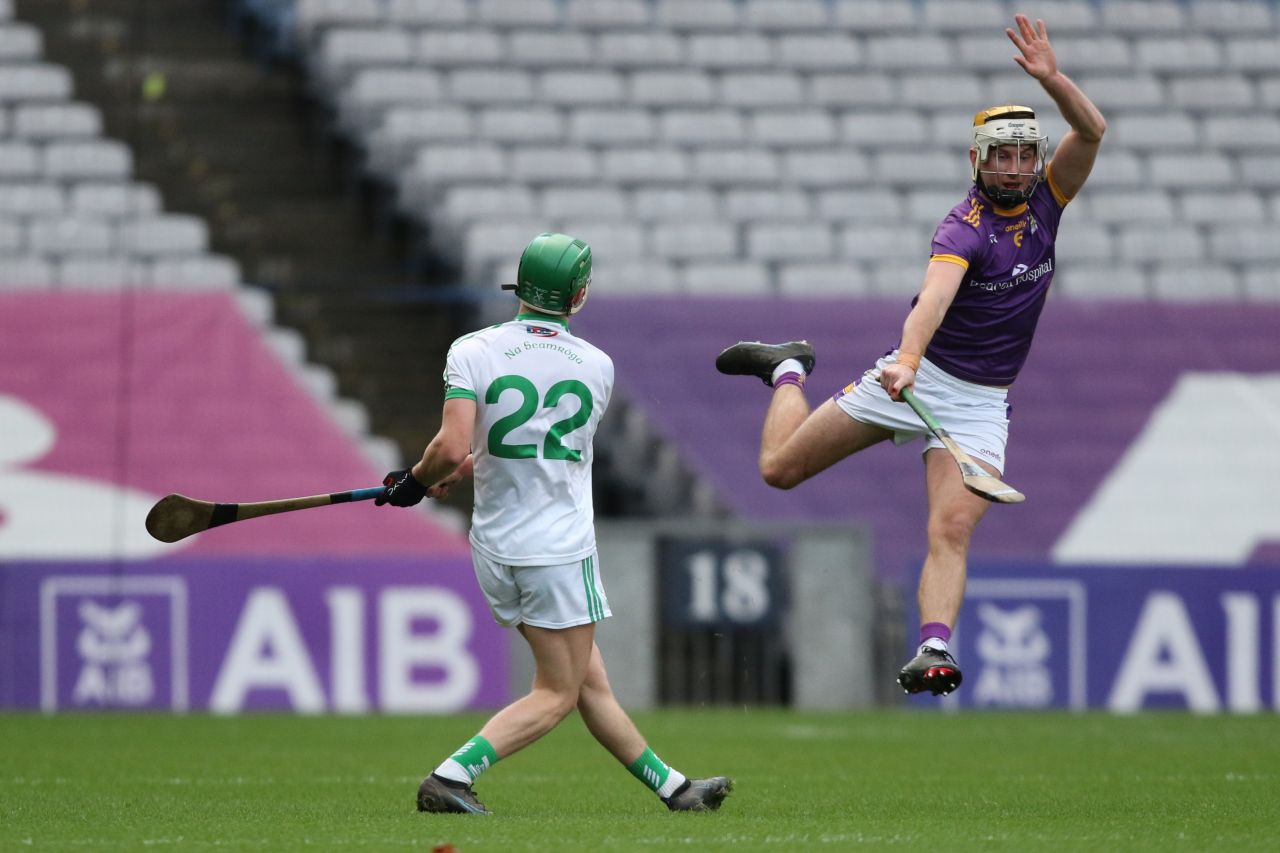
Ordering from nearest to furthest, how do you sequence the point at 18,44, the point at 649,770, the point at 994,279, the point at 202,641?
the point at 649,770 < the point at 994,279 < the point at 202,641 < the point at 18,44

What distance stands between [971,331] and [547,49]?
34.8 feet

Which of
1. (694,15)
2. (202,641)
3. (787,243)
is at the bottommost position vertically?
(202,641)

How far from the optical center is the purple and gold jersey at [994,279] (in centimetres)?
780

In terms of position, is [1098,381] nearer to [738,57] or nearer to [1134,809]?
[738,57]

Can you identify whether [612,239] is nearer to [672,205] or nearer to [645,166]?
[672,205]

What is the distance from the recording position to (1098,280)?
54.1 ft

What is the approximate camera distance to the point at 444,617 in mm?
13562

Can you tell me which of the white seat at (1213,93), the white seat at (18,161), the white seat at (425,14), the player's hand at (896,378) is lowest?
the player's hand at (896,378)

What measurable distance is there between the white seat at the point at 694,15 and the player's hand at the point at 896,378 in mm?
11602

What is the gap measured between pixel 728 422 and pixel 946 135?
14.9 ft

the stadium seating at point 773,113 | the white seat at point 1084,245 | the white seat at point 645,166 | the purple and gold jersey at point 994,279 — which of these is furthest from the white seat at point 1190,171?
the purple and gold jersey at point 994,279

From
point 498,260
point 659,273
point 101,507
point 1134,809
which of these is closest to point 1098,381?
point 659,273

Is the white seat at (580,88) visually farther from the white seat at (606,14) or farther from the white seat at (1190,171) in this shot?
the white seat at (1190,171)

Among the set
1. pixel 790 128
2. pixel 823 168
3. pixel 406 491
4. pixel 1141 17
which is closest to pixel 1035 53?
pixel 406 491
